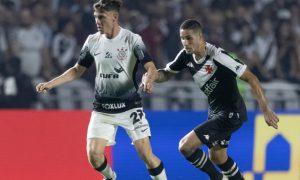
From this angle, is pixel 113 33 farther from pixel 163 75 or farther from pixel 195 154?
pixel 195 154

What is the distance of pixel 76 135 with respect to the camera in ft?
34.1

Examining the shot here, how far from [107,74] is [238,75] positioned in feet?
4.30

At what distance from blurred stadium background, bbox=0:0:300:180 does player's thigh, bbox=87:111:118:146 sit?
53.2 inches

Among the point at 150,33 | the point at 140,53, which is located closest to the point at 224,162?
the point at 140,53

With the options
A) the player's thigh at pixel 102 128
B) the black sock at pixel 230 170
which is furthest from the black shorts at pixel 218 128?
the player's thigh at pixel 102 128

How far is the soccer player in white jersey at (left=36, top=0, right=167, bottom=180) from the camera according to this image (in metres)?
8.84

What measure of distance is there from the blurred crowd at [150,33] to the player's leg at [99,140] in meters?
4.32

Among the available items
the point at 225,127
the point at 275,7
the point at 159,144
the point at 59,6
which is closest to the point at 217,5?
the point at 275,7

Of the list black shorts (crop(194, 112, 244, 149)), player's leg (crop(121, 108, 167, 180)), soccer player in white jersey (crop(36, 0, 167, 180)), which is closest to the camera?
soccer player in white jersey (crop(36, 0, 167, 180))

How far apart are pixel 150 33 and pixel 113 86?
5984 mm

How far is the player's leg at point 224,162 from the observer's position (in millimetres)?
9562

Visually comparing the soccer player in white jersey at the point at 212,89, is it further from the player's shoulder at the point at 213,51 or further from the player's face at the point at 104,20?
the player's face at the point at 104,20

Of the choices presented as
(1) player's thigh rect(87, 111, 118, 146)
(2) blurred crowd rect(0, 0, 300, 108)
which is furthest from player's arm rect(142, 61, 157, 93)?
(2) blurred crowd rect(0, 0, 300, 108)

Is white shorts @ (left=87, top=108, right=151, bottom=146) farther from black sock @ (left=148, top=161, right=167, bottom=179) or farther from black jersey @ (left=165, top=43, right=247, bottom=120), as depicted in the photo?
black jersey @ (left=165, top=43, right=247, bottom=120)
